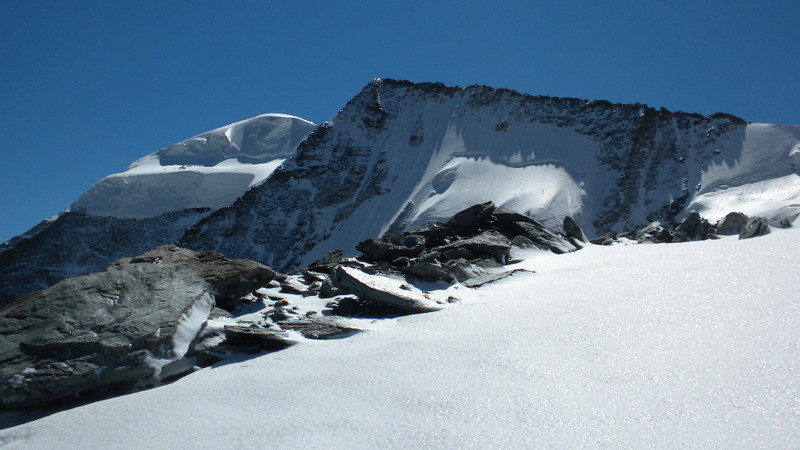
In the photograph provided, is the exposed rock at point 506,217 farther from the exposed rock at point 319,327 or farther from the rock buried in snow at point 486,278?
the exposed rock at point 319,327

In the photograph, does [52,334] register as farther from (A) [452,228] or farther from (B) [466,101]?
(B) [466,101]

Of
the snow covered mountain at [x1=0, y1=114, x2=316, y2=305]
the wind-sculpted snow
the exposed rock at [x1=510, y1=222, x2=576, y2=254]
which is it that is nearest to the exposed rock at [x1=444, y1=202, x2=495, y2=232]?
the exposed rock at [x1=510, y1=222, x2=576, y2=254]

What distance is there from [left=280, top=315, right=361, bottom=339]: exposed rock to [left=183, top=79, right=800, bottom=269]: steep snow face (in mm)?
47408

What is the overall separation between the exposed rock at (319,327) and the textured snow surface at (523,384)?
0.22 meters

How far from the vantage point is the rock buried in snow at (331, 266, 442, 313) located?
7.52 metres

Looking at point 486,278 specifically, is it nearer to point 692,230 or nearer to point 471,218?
point 471,218

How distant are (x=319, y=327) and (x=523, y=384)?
3113 mm

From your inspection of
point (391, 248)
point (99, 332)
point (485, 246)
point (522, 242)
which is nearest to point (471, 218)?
point (522, 242)

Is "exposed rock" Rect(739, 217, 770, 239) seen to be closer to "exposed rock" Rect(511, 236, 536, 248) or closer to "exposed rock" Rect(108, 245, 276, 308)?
"exposed rock" Rect(511, 236, 536, 248)

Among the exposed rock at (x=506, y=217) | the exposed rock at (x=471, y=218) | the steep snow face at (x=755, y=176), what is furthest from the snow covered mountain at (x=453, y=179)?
the exposed rock at (x=471, y=218)

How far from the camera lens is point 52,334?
5852 mm

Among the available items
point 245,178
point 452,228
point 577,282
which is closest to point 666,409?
point 577,282

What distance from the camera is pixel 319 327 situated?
22.6 feet

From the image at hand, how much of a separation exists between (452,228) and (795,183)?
165 feet
